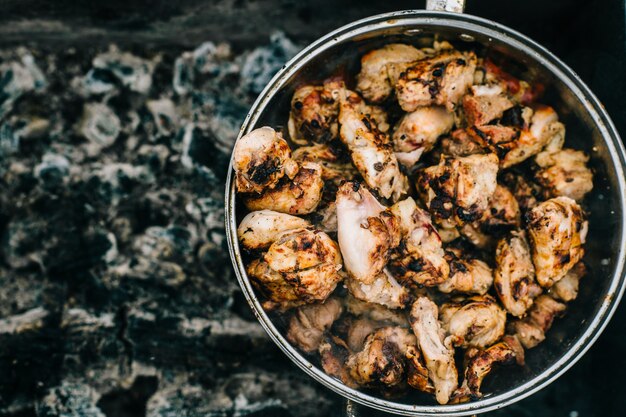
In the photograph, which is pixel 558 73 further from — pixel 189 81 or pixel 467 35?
pixel 189 81

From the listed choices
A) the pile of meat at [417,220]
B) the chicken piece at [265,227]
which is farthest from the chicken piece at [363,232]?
the chicken piece at [265,227]

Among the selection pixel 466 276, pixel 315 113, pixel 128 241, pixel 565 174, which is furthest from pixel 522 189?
pixel 128 241

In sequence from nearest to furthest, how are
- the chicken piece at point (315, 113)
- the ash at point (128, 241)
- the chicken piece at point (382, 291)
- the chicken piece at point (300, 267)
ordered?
the chicken piece at point (300, 267) < the chicken piece at point (382, 291) < the chicken piece at point (315, 113) < the ash at point (128, 241)

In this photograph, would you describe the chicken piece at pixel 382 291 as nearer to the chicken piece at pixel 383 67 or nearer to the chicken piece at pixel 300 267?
the chicken piece at pixel 300 267

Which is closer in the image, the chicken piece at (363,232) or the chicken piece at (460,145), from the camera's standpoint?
the chicken piece at (363,232)

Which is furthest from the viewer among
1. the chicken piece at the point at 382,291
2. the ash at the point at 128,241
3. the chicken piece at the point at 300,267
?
the ash at the point at 128,241

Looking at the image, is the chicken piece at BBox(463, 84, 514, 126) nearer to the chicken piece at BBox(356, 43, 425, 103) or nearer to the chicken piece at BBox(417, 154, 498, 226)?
the chicken piece at BBox(417, 154, 498, 226)

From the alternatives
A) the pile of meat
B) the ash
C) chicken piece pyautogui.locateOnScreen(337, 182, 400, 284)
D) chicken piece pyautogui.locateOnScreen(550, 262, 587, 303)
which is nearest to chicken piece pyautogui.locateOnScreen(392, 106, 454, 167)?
the pile of meat
